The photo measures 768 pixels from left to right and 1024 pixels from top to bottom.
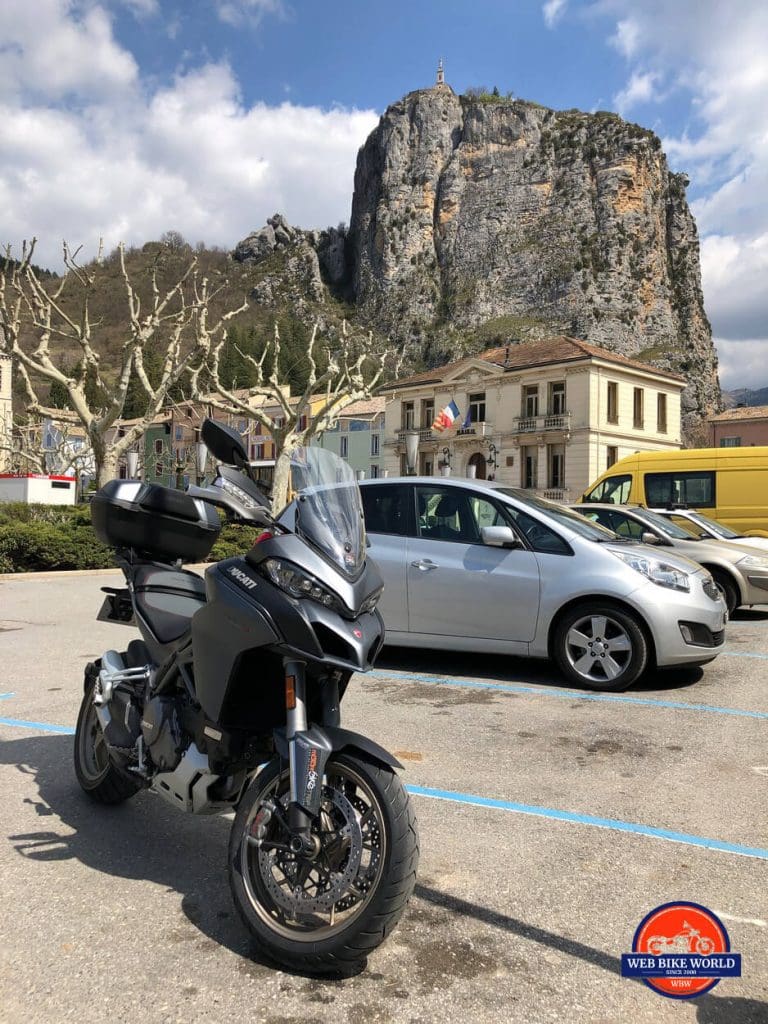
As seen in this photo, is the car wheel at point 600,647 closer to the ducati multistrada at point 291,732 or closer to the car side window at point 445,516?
the car side window at point 445,516

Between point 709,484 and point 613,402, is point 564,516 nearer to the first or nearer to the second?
point 709,484

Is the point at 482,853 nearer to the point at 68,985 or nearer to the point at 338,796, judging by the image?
the point at 338,796

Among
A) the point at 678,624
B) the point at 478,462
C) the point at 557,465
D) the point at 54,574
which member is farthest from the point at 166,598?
the point at 478,462

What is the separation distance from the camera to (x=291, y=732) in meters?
2.42

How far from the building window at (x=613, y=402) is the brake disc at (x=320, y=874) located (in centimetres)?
5313

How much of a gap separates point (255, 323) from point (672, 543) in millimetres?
108538

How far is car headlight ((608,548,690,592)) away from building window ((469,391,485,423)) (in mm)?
52011

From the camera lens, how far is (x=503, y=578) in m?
6.43

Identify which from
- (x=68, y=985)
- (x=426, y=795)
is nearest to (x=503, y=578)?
(x=426, y=795)

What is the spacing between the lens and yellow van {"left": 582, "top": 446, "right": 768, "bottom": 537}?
546 inches

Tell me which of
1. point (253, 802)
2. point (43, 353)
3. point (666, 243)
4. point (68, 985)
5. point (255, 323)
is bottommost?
point (68, 985)

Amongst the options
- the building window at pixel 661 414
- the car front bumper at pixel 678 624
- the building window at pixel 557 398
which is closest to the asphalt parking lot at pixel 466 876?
the car front bumper at pixel 678 624

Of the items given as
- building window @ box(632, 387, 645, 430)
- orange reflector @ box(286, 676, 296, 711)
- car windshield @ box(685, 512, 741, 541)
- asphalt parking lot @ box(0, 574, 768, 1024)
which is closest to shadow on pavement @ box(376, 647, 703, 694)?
asphalt parking lot @ box(0, 574, 768, 1024)

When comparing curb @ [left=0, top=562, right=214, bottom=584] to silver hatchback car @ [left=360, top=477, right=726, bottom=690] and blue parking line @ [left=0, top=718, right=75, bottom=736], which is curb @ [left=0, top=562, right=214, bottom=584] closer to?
silver hatchback car @ [left=360, top=477, right=726, bottom=690]
